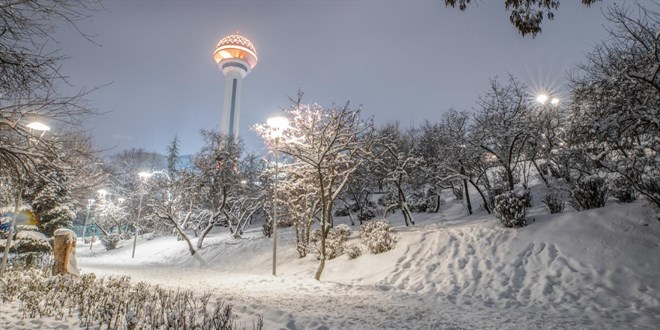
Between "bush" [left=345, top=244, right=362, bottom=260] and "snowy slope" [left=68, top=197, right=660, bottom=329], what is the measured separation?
Result: 1.03 feet

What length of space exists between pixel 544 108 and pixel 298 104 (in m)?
12.5

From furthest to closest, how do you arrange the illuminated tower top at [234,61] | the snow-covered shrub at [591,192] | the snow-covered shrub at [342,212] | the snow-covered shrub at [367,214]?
the illuminated tower top at [234,61] → the snow-covered shrub at [342,212] → the snow-covered shrub at [367,214] → the snow-covered shrub at [591,192]

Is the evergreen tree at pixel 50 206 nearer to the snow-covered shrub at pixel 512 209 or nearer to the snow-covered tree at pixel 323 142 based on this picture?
the snow-covered tree at pixel 323 142

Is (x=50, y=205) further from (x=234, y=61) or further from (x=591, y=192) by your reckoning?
(x=234, y=61)

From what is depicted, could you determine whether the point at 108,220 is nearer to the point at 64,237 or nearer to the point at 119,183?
the point at 119,183

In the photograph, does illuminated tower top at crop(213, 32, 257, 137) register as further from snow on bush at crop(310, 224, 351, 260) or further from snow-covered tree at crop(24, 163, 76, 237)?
snow on bush at crop(310, 224, 351, 260)

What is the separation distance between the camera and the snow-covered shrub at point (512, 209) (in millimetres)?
10913

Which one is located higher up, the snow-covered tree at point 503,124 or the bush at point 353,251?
the snow-covered tree at point 503,124

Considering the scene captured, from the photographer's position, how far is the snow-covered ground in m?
5.90

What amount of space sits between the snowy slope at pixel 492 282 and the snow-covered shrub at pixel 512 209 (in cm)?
35

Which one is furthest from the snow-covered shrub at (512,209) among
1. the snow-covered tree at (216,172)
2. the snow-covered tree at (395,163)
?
the snow-covered tree at (216,172)

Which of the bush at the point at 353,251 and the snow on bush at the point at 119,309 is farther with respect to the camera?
the bush at the point at 353,251

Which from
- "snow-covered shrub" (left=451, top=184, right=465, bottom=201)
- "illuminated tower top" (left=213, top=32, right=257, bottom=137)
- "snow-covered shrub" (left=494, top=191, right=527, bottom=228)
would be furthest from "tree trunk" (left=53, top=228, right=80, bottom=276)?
"illuminated tower top" (left=213, top=32, right=257, bottom=137)

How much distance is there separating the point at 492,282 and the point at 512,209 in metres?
3.58
